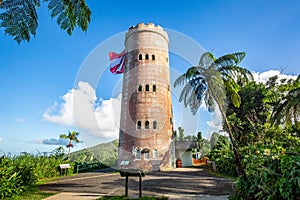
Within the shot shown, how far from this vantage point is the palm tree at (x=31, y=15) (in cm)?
650

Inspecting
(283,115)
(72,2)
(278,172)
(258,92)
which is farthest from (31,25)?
(258,92)

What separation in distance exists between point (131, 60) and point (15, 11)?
55.0 feet

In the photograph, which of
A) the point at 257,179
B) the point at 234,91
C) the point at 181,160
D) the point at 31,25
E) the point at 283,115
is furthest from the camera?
the point at 181,160

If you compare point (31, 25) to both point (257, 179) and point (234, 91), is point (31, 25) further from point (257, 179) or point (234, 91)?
point (234, 91)

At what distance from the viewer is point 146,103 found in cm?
2105

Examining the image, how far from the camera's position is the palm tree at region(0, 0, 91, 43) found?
6.50m

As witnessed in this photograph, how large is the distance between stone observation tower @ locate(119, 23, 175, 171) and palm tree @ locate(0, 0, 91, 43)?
45.1 feet

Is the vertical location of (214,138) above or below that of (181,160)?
above

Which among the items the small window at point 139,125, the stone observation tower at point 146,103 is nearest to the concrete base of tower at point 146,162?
the stone observation tower at point 146,103

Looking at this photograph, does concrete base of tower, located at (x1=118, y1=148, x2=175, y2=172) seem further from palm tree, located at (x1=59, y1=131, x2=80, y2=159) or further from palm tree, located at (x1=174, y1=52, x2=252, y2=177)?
palm tree, located at (x1=59, y1=131, x2=80, y2=159)

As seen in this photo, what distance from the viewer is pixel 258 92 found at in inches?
894

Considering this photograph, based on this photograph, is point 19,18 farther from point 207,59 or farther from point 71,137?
point 71,137

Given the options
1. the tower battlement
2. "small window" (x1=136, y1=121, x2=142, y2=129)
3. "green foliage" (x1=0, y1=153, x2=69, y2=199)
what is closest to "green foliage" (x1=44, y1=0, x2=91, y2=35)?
"green foliage" (x1=0, y1=153, x2=69, y2=199)

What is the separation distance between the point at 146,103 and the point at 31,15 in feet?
49.4
